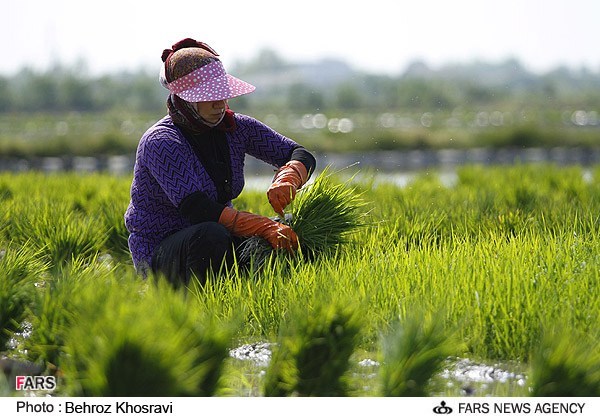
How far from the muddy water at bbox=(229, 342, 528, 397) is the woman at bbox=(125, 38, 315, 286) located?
29.5 inches

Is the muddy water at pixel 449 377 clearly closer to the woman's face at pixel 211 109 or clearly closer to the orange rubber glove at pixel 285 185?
the orange rubber glove at pixel 285 185

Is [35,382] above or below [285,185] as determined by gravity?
below

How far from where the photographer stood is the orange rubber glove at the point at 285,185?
4.59 m

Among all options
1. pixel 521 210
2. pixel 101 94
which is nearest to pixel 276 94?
pixel 101 94

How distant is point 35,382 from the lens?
10.3 feet

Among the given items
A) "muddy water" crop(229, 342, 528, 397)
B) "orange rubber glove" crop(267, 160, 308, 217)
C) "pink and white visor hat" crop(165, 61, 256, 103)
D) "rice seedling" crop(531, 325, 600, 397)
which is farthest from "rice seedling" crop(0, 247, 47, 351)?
"rice seedling" crop(531, 325, 600, 397)

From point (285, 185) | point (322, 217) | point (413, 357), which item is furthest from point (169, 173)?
point (413, 357)

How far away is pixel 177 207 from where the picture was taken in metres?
4.35

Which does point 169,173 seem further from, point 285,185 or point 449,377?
point 449,377

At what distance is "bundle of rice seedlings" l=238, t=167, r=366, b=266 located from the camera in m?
4.80

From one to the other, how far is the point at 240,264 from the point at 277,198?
332 millimetres

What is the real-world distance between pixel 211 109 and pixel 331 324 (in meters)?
1.66

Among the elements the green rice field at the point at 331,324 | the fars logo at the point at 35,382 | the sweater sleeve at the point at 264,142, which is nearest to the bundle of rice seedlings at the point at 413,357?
the green rice field at the point at 331,324
